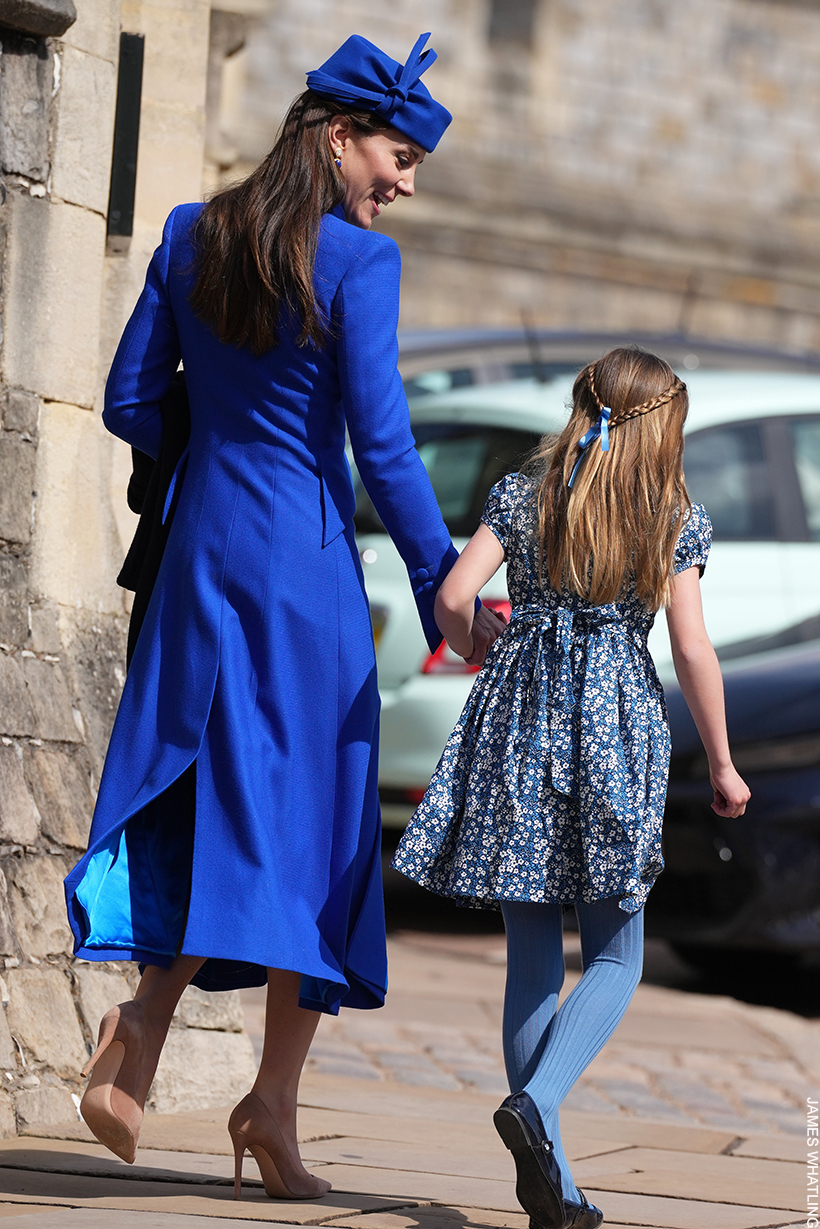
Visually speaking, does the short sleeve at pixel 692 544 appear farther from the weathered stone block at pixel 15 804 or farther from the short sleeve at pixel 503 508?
the weathered stone block at pixel 15 804

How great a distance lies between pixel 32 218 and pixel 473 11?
1718 cm

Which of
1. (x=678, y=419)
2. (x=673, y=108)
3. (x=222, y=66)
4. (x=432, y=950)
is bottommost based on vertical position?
(x=432, y=950)

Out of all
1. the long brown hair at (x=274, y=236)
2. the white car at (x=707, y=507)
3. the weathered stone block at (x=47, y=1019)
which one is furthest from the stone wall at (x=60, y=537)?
the white car at (x=707, y=507)

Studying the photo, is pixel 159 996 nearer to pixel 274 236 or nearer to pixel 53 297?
pixel 274 236

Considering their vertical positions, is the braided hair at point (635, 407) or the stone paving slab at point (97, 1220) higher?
the braided hair at point (635, 407)

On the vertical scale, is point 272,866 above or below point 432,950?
above

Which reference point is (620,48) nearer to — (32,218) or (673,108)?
(673,108)

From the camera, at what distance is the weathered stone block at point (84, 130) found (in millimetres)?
4414

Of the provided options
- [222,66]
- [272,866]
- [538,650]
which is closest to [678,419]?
[538,650]

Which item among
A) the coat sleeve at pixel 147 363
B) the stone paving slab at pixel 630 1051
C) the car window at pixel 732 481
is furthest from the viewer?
the car window at pixel 732 481

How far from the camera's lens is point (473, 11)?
20484 mm

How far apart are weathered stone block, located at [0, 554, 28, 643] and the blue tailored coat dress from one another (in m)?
0.95

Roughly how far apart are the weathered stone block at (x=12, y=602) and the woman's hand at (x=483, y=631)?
4.43ft

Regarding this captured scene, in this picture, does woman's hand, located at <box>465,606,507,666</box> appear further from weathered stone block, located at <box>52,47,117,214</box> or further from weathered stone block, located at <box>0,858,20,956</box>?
weathered stone block, located at <box>52,47,117,214</box>
